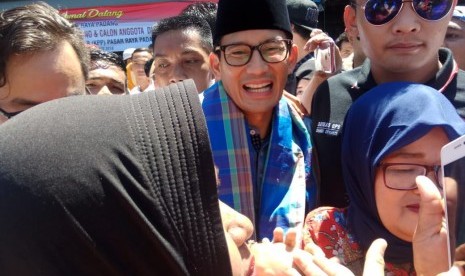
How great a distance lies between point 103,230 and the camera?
806 millimetres

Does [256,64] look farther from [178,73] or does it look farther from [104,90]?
[104,90]

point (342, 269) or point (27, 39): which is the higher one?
point (27, 39)

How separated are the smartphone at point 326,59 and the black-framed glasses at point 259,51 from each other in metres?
0.39

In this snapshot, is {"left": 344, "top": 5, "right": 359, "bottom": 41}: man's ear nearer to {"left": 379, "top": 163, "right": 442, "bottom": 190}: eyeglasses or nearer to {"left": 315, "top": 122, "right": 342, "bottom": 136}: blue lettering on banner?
{"left": 315, "top": 122, "right": 342, "bottom": 136}: blue lettering on banner

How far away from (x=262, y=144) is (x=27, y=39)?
37.3 inches

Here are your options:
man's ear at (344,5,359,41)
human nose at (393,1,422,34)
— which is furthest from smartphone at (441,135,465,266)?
man's ear at (344,5,359,41)

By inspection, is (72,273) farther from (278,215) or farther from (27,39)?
(27,39)

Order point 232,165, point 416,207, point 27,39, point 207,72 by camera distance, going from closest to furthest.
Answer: point 416,207 < point 27,39 < point 232,165 < point 207,72

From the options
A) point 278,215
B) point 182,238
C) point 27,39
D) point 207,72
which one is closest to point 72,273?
point 182,238

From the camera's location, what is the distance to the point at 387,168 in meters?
1.58

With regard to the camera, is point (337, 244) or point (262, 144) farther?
point (262, 144)

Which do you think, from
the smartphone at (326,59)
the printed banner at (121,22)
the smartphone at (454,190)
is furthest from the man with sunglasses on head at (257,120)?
the printed banner at (121,22)

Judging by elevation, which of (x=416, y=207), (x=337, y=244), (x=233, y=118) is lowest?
(x=337, y=244)

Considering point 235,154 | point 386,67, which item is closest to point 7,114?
point 235,154
